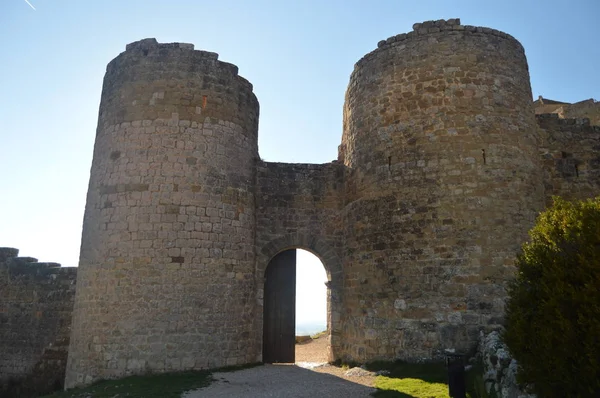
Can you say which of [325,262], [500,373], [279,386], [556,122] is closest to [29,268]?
[325,262]

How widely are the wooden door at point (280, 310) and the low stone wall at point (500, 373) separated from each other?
20.5ft

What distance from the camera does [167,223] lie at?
1119cm

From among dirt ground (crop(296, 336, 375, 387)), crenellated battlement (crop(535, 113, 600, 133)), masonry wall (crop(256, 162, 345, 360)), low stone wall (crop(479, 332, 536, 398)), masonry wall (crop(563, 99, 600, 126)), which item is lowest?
dirt ground (crop(296, 336, 375, 387))

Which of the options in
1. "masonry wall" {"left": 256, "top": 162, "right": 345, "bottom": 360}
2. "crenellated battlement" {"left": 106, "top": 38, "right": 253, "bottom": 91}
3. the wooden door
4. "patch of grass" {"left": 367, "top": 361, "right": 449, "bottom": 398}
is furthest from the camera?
the wooden door

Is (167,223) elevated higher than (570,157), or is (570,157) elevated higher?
(570,157)

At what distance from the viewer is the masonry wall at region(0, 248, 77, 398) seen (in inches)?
540

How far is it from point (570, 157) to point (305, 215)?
24.9 feet

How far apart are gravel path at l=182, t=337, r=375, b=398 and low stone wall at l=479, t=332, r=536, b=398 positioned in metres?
2.16

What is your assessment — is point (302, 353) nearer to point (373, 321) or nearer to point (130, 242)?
point (373, 321)

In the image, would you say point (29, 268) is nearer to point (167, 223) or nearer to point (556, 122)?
point (167, 223)

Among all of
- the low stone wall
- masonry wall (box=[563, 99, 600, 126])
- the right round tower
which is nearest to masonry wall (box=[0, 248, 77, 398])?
the right round tower

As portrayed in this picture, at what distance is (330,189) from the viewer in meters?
13.6

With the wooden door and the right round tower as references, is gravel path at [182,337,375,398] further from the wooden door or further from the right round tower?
the right round tower

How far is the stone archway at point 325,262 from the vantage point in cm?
1245
